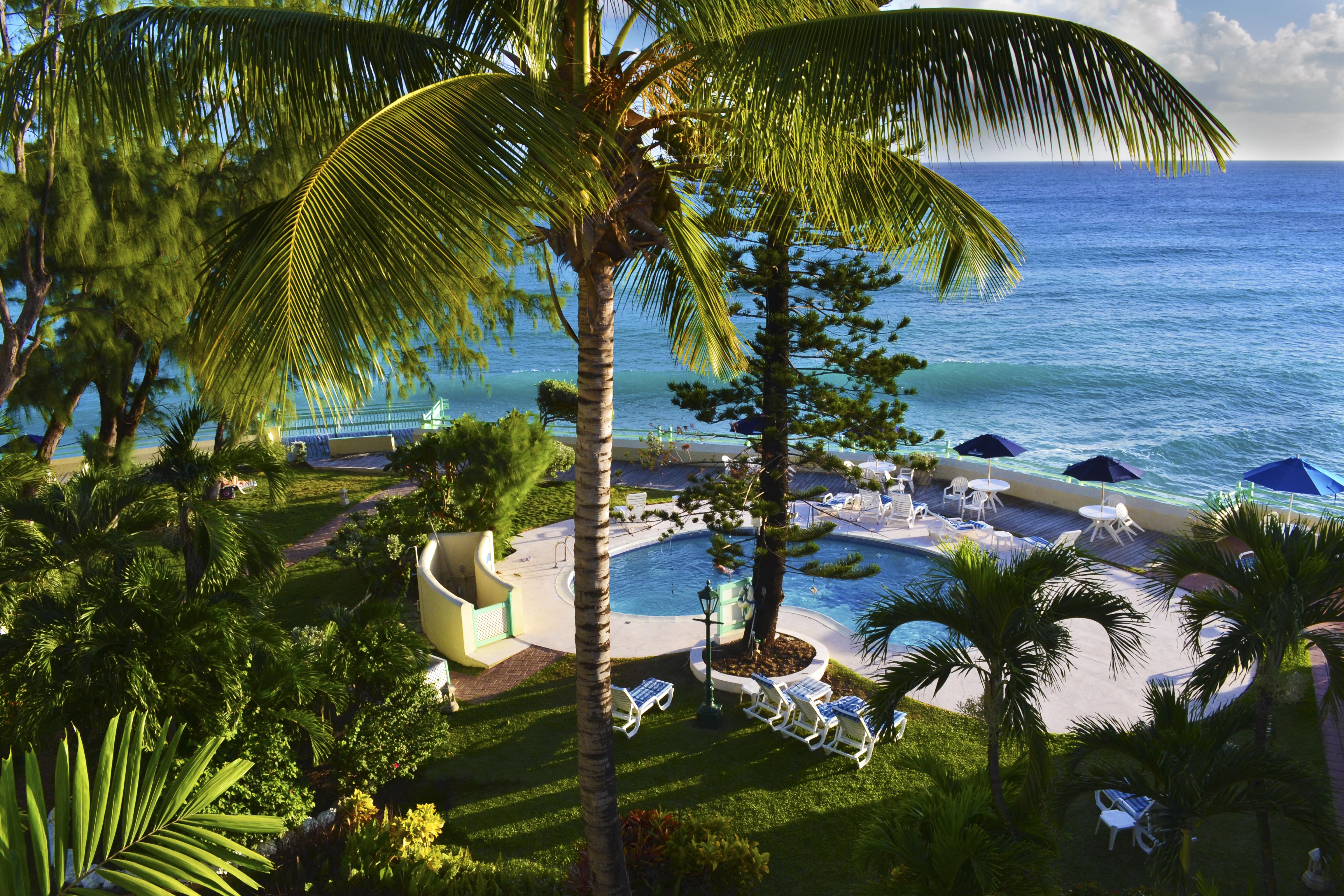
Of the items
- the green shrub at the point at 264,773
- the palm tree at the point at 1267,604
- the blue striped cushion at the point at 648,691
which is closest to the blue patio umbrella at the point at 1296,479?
the palm tree at the point at 1267,604

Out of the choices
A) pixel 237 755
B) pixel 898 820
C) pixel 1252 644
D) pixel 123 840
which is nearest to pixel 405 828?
pixel 237 755

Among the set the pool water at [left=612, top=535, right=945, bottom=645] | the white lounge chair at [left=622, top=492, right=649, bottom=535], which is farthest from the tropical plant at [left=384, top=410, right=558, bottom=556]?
the white lounge chair at [left=622, top=492, right=649, bottom=535]

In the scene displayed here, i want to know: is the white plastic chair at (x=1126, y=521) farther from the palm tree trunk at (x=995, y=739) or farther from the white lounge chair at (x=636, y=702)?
the palm tree trunk at (x=995, y=739)

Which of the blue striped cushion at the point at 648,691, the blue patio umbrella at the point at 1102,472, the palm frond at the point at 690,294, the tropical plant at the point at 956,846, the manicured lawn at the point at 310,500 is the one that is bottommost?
the blue striped cushion at the point at 648,691

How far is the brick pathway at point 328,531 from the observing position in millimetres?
15312

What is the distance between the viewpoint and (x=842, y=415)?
34.9ft

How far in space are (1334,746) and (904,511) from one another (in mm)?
7733

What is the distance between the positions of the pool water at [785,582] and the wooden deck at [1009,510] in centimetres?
161

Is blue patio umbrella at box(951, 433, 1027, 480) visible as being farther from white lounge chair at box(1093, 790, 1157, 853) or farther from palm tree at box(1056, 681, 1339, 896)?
palm tree at box(1056, 681, 1339, 896)

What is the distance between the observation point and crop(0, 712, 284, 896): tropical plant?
2.37 metres

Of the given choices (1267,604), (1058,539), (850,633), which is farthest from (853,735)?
(1058,539)

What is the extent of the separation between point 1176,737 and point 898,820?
1841mm

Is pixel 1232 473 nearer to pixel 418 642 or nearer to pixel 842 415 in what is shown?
pixel 842 415

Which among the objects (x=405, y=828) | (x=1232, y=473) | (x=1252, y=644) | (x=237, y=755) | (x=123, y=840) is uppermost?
(x=123, y=840)
